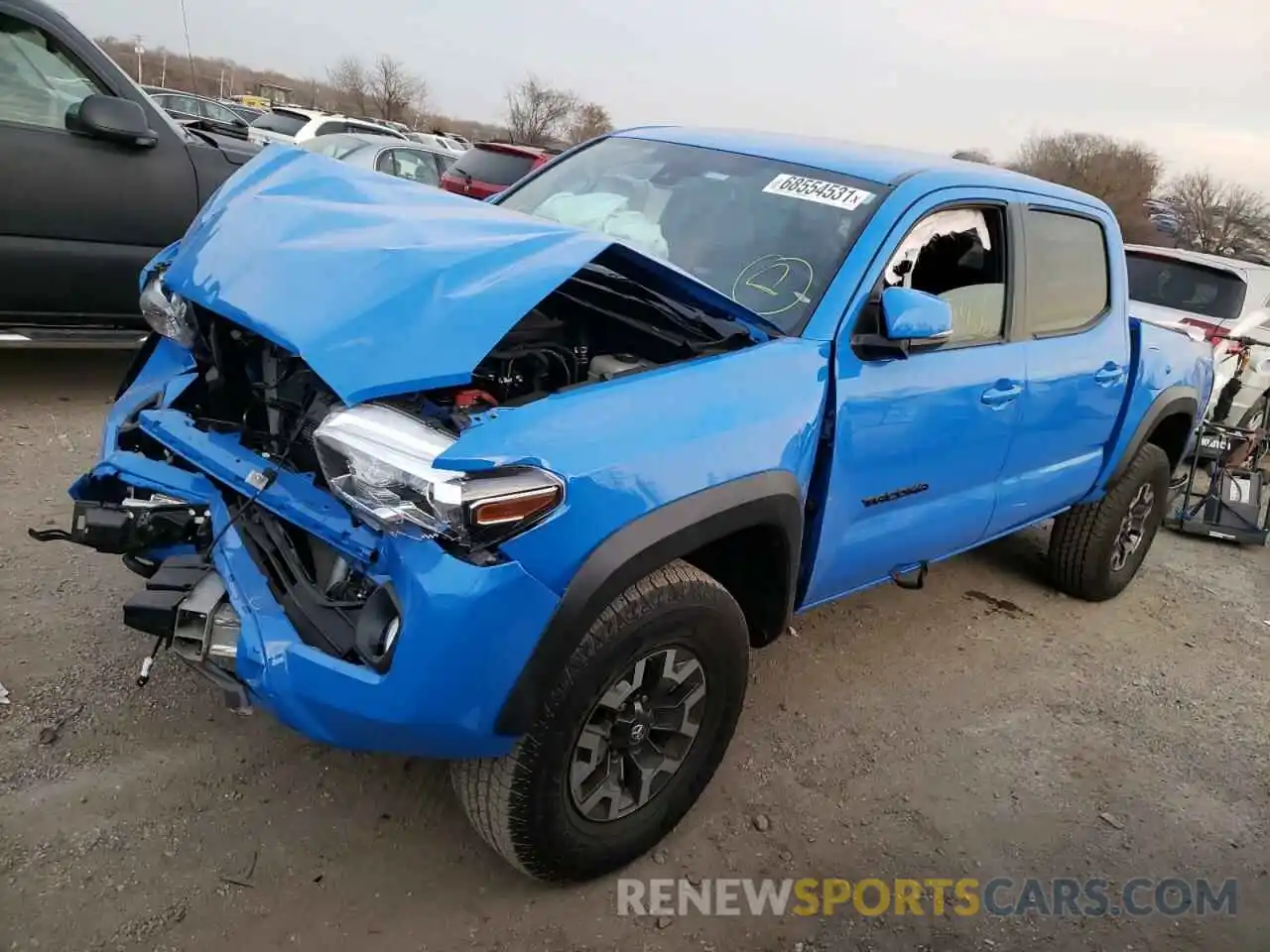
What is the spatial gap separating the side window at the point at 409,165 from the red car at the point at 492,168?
1.56 ft

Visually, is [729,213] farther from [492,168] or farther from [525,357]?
[492,168]

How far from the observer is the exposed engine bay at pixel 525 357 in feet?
8.00

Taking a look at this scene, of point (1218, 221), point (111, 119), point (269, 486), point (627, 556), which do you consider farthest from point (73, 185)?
point (1218, 221)

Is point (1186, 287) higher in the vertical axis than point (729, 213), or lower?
lower

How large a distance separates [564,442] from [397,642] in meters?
0.54

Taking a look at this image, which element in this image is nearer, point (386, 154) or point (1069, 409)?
point (1069, 409)

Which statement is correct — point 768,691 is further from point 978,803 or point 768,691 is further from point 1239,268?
point 1239,268

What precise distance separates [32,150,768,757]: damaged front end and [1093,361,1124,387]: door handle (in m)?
2.09

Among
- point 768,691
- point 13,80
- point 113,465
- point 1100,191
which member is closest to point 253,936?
point 113,465

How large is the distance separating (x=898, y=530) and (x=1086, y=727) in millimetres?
1347

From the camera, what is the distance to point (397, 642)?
193 centimetres

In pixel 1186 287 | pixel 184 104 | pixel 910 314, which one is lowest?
pixel 184 104

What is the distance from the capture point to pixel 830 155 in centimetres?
334

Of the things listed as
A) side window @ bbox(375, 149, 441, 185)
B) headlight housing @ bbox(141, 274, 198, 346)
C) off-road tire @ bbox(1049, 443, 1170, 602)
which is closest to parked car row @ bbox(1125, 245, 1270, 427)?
off-road tire @ bbox(1049, 443, 1170, 602)
